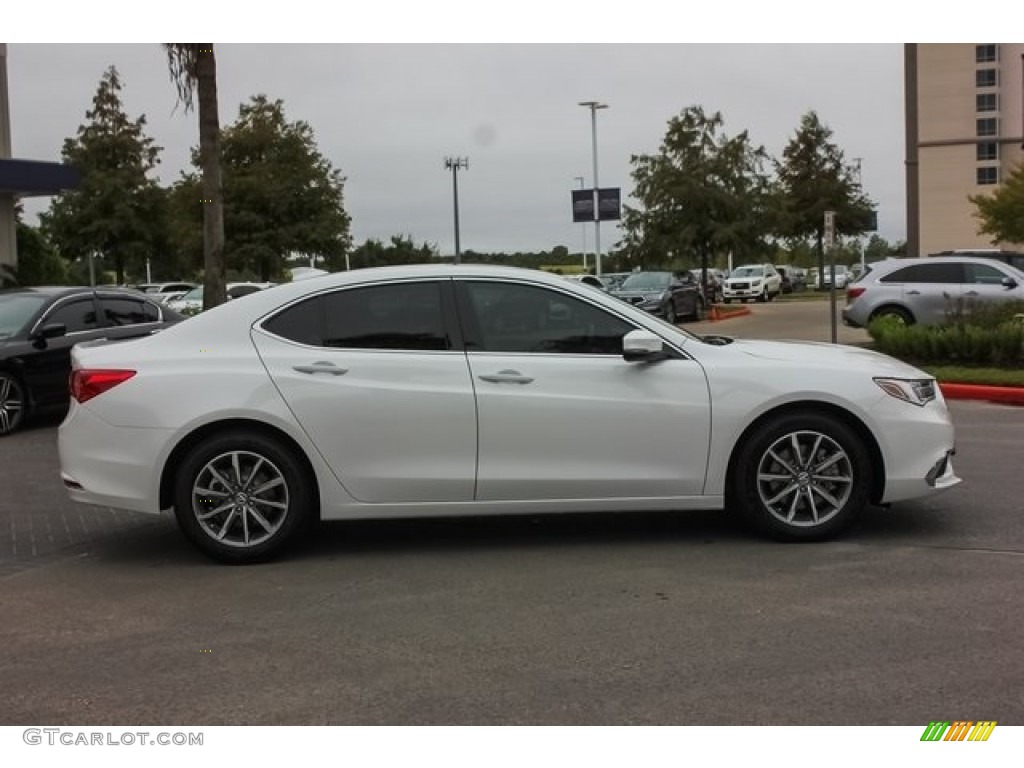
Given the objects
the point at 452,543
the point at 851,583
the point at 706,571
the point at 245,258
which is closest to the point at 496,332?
the point at 452,543

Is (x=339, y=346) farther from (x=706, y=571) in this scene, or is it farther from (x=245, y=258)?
(x=245, y=258)

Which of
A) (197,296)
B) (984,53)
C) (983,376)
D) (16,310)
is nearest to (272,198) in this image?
(197,296)

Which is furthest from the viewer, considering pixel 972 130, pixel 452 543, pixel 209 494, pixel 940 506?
pixel 972 130

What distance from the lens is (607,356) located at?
19.6ft

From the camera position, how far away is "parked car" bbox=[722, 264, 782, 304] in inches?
→ 1781

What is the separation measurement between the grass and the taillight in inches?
415

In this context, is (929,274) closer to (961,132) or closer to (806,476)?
(806,476)

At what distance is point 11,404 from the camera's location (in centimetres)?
1121

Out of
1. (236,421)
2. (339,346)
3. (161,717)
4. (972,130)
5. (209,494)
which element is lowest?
(161,717)

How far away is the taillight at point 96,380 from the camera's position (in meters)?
5.88

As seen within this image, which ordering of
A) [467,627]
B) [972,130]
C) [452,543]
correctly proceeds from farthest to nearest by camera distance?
[972,130] < [452,543] < [467,627]

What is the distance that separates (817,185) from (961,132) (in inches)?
1742

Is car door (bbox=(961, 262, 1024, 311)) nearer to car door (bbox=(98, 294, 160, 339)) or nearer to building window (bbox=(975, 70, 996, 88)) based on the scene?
car door (bbox=(98, 294, 160, 339))

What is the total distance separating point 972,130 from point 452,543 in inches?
3653
